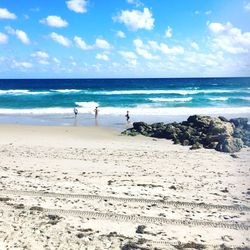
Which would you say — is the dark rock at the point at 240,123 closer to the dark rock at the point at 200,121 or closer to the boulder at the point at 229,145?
the dark rock at the point at 200,121

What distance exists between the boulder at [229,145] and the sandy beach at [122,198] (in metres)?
0.48

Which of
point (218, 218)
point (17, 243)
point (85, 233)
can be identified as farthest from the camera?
point (218, 218)

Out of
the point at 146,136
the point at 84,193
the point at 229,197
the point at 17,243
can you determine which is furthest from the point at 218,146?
the point at 17,243

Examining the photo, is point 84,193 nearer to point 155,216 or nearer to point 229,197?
point 155,216

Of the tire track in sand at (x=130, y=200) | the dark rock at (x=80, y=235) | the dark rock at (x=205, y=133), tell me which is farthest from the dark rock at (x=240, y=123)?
the dark rock at (x=80, y=235)

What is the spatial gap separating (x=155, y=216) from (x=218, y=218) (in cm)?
131

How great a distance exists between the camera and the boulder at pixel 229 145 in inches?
685

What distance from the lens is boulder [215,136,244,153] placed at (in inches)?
685

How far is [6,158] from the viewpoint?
601 inches

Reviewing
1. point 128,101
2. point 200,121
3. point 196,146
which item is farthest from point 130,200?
point 128,101

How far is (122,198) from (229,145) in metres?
8.25

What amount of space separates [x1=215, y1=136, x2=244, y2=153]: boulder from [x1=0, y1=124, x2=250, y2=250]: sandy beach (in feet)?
1.56

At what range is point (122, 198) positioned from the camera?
34.1 ft

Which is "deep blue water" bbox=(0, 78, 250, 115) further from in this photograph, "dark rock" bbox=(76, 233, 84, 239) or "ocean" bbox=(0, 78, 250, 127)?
"dark rock" bbox=(76, 233, 84, 239)
